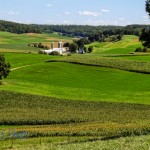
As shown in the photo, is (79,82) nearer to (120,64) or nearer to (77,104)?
(120,64)

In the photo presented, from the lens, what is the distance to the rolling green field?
3431 centimetres

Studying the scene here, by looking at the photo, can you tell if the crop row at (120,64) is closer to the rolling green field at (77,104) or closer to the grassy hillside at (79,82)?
the rolling green field at (77,104)

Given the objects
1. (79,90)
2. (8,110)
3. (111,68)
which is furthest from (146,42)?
(111,68)

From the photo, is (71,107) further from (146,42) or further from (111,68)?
(111,68)

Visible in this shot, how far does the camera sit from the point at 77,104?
59875 millimetres

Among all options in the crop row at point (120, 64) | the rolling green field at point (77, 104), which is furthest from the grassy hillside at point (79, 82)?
the crop row at point (120, 64)

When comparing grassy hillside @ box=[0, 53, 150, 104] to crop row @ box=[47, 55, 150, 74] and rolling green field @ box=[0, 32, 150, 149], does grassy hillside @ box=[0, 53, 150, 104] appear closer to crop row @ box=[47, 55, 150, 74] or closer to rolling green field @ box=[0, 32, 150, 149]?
rolling green field @ box=[0, 32, 150, 149]

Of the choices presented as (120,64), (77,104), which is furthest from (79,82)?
(77,104)

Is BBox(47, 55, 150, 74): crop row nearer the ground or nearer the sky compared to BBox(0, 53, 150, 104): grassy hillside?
nearer the sky

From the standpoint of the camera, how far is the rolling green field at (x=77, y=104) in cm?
3431

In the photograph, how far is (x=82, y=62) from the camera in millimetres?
110125

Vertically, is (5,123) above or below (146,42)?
below

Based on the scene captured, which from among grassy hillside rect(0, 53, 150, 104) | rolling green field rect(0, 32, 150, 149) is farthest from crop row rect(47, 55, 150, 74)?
grassy hillside rect(0, 53, 150, 104)

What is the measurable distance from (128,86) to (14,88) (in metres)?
24.7
